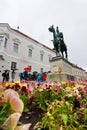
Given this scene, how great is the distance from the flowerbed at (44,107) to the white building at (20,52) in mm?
23890

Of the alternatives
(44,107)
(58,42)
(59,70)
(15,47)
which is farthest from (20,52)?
(44,107)

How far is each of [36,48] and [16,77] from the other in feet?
27.2

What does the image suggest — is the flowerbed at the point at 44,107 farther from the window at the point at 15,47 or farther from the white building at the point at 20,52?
the window at the point at 15,47

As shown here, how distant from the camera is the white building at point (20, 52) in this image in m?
27.3

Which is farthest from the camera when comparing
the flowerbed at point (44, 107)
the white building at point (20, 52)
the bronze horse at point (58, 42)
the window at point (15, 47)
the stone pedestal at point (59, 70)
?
the window at point (15, 47)

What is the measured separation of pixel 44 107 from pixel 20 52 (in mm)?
28588

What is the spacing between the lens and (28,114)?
2635 mm

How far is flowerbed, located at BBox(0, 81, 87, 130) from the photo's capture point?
2.27ft

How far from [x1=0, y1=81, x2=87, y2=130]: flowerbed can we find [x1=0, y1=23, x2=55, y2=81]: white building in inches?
941

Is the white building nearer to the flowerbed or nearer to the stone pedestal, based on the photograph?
the stone pedestal

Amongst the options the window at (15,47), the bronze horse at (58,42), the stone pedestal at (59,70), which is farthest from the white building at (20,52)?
the stone pedestal at (59,70)

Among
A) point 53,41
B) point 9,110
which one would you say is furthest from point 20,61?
point 9,110

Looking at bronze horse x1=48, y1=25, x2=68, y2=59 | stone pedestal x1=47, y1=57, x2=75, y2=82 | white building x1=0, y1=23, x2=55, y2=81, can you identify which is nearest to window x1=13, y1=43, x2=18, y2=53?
white building x1=0, y1=23, x2=55, y2=81

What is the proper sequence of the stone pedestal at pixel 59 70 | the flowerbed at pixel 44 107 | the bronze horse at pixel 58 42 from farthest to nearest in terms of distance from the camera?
the bronze horse at pixel 58 42 → the stone pedestal at pixel 59 70 → the flowerbed at pixel 44 107
